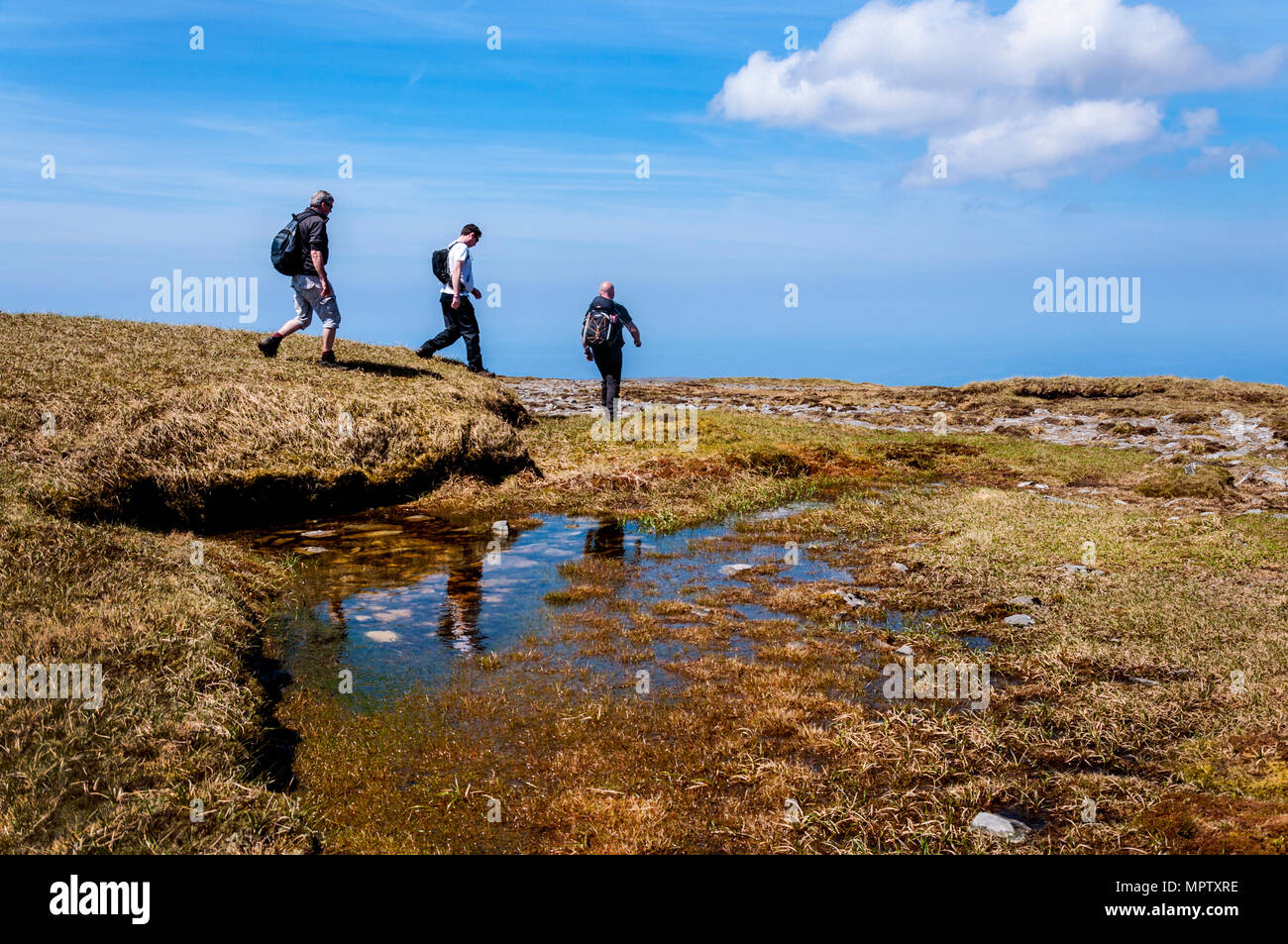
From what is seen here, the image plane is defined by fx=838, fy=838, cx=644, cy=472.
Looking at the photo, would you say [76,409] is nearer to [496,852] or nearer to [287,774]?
[287,774]

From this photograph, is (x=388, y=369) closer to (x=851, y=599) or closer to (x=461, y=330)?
(x=461, y=330)

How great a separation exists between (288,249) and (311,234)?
1.73 feet

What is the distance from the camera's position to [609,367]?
21.3m

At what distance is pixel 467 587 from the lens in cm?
1004

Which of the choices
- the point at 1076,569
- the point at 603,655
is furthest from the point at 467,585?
the point at 1076,569

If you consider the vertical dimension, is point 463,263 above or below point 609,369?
above

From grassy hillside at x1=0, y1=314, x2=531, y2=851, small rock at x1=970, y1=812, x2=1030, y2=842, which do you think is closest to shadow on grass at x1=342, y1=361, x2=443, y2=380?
grassy hillside at x1=0, y1=314, x2=531, y2=851

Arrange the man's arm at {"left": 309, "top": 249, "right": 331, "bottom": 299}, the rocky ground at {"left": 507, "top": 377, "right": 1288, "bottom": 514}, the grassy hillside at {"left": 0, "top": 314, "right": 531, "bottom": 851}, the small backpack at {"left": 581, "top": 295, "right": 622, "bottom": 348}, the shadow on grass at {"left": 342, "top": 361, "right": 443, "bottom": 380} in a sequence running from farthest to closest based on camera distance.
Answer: the small backpack at {"left": 581, "top": 295, "right": 622, "bottom": 348}
the rocky ground at {"left": 507, "top": 377, "right": 1288, "bottom": 514}
the shadow on grass at {"left": 342, "top": 361, "right": 443, "bottom": 380}
the man's arm at {"left": 309, "top": 249, "right": 331, "bottom": 299}
the grassy hillside at {"left": 0, "top": 314, "right": 531, "bottom": 851}

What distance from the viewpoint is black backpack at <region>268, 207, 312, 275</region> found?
16266 mm

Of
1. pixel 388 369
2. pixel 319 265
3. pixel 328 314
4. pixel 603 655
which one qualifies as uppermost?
pixel 319 265

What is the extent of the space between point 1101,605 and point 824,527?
4.81 metres

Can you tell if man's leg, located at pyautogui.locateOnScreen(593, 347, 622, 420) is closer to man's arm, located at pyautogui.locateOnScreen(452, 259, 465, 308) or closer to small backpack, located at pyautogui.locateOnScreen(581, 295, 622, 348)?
small backpack, located at pyautogui.locateOnScreen(581, 295, 622, 348)

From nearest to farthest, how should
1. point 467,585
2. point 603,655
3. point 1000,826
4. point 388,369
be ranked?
point 1000,826 → point 603,655 → point 467,585 → point 388,369

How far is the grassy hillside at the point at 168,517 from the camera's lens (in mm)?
4863
